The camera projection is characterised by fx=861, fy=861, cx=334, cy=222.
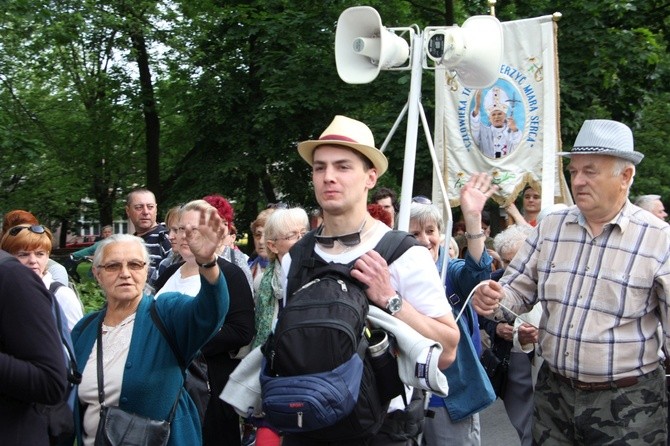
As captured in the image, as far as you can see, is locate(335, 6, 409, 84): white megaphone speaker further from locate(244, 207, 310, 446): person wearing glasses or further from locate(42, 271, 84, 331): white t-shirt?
locate(42, 271, 84, 331): white t-shirt

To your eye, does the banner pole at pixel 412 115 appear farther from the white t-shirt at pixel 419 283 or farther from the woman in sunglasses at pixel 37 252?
the woman in sunglasses at pixel 37 252

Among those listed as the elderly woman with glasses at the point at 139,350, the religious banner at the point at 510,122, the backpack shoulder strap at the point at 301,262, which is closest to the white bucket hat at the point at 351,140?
the backpack shoulder strap at the point at 301,262

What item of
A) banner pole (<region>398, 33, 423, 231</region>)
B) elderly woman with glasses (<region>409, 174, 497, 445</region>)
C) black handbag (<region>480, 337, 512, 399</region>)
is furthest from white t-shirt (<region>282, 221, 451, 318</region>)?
black handbag (<region>480, 337, 512, 399</region>)

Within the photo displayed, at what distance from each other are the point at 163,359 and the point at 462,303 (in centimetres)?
178

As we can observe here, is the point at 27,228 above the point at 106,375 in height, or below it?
above

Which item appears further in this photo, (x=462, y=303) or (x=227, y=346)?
(x=227, y=346)

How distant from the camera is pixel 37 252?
5000 mm

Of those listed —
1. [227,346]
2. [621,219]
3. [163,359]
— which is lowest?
[227,346]

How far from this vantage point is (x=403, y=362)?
10.3 ft

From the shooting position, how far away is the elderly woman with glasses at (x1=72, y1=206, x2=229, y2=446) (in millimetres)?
3824

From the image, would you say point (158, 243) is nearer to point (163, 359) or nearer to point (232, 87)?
point (163, 359)

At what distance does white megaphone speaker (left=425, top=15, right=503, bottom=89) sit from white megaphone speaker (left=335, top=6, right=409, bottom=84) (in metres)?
0.19

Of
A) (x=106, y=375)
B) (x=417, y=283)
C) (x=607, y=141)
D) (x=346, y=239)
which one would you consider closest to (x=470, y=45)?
(x=607, y=141)

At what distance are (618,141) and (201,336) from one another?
2.15 m
